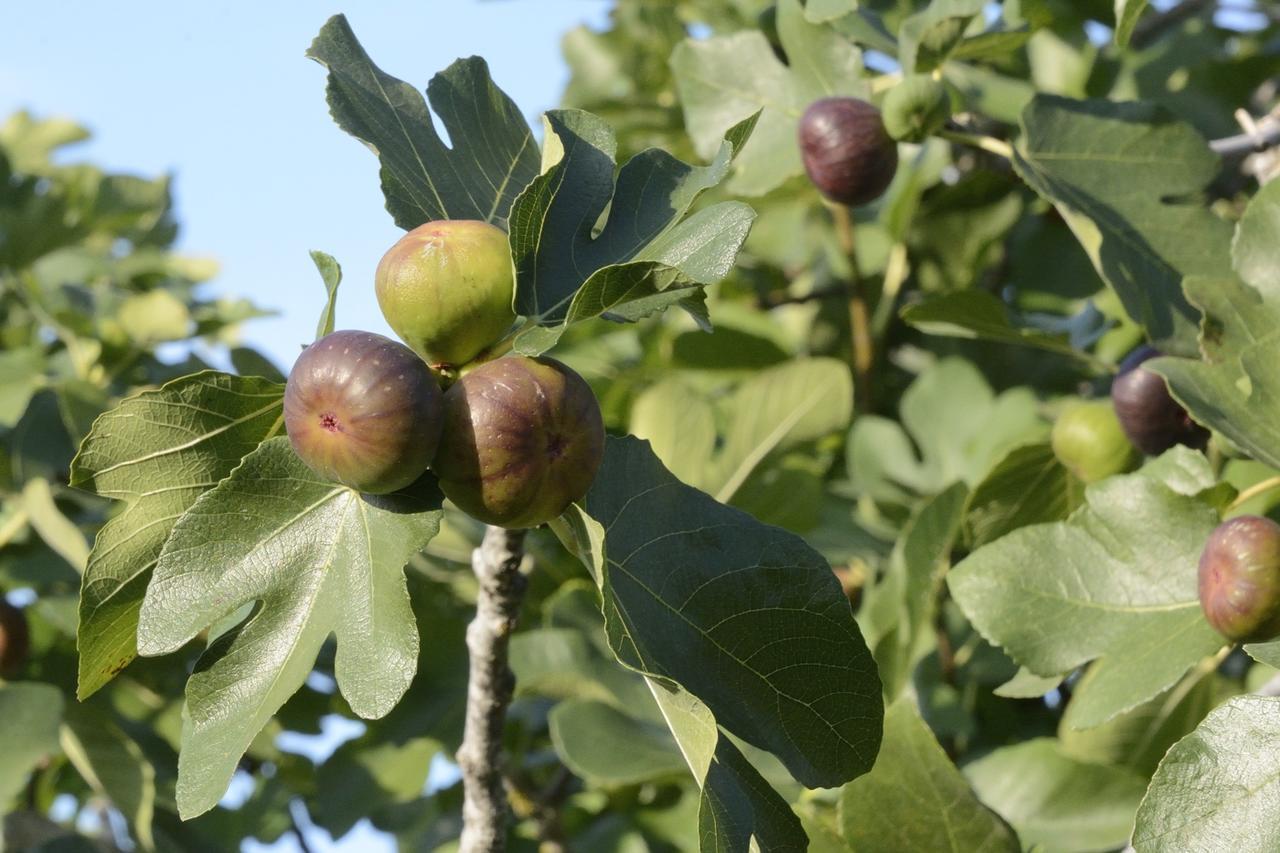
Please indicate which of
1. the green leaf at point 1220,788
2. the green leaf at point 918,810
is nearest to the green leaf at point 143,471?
the green leaf at point 918,810

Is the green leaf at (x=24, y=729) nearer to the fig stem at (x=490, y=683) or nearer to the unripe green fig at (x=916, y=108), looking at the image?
the fig stem at (x=490, y=683)

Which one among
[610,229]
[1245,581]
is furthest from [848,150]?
[1245,581]

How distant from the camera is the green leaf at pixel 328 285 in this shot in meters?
1.35

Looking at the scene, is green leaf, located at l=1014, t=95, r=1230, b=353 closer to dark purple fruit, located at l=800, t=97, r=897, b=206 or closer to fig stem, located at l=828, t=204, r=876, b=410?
dark purple fruit, located at l=800, t=97, r=897, b=206

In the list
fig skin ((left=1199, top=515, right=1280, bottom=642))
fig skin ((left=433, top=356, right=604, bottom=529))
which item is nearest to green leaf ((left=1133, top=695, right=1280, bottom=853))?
fig skin ((left=1199, top=515, right=1280, bottom=642))

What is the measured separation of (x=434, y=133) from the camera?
147 centimetres

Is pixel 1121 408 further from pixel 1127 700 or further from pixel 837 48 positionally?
pixel 837 48

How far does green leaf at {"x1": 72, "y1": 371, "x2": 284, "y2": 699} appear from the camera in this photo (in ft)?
4.40

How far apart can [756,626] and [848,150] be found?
900 millimetres

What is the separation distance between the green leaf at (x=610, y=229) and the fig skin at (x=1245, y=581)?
594 millimetres

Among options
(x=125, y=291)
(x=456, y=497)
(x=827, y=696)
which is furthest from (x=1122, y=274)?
(x=125, y=291)

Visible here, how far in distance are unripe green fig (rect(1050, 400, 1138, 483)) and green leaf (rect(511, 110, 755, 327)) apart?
2.69 feet

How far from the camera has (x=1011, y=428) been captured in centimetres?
262

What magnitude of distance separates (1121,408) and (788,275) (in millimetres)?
1812
